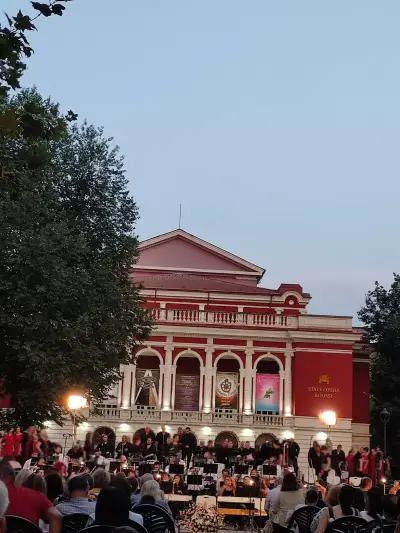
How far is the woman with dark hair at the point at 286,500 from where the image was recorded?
10500mm

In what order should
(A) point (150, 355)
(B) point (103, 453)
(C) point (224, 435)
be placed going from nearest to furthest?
(B) point (103, 453), (C) point (224, 435), (A) point (150, 355)

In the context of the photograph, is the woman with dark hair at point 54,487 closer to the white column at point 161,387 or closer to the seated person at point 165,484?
the seated person at point 165,484

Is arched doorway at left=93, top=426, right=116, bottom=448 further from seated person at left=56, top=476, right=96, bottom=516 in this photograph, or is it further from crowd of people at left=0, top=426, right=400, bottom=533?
seated person at left=56, top=476, right=96, bottom=516

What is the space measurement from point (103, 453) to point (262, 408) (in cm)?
1259

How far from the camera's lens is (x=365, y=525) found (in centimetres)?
816

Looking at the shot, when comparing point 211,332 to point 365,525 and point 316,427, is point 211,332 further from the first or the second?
point 365,525

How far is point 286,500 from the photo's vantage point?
10.5 meters

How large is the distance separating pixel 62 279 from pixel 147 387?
15.3 m

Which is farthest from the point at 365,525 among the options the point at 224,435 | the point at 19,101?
the point at 224,435

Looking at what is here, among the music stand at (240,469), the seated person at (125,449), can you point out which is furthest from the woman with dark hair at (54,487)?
the seated person at (125,449)

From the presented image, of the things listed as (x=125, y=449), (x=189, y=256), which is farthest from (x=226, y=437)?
(x=189, y=256)

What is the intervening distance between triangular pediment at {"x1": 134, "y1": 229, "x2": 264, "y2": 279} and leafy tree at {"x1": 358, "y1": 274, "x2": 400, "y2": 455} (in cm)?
683

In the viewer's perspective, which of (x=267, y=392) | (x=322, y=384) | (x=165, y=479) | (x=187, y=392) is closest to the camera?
(x=165, y=479)

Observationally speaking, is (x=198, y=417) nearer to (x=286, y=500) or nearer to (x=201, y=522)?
(x=201, y=522)
